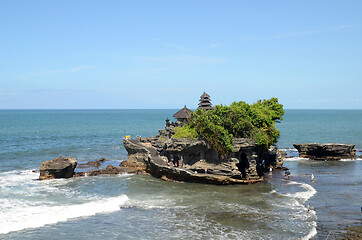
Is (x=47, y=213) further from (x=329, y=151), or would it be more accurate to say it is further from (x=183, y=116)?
(x=329, y=151)

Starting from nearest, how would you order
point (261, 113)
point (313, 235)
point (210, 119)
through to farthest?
point (313, 235) < point (210, 119) < point (261, 113)

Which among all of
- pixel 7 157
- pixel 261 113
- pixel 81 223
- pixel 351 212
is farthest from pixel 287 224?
pixel 7 157

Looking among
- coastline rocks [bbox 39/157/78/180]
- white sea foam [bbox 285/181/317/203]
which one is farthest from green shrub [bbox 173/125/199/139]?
coastline rocks [bbox 39/157/78/180]

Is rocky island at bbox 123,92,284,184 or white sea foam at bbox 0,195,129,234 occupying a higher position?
rocky island at bbox 123,92,284,184

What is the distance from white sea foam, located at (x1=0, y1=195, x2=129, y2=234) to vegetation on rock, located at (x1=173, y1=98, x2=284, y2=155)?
13221 millimetres

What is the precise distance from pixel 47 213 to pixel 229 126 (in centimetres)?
2402

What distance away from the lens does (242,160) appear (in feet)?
162

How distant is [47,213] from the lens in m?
33.6

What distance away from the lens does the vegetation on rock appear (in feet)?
144

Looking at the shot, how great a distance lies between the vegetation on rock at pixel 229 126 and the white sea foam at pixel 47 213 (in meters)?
13.2

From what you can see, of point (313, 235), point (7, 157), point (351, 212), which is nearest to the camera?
point (313, 235)

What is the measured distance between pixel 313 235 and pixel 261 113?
23.1m

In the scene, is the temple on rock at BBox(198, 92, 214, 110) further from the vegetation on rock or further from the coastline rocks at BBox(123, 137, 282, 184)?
the coastline rocks at BBox(123, 137, 282, 184)

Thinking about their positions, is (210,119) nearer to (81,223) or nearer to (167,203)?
(167,203)
